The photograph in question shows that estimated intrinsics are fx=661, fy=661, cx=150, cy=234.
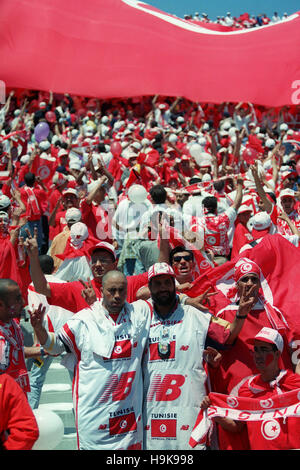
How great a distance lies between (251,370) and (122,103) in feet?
68.5

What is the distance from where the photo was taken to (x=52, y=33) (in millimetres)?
15289

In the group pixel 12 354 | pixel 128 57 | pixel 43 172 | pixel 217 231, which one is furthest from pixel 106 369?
pixel 128 57

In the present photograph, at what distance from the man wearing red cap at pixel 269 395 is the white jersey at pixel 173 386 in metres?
0.13

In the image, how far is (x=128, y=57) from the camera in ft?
51.0

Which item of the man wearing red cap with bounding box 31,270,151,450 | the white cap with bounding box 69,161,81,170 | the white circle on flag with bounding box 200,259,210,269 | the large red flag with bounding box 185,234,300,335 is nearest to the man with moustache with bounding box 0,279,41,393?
the man wearing red cap with bounding box 31,270,151,450

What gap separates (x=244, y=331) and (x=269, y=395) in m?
0.56

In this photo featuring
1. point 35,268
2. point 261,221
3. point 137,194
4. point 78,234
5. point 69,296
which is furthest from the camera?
point 137,194

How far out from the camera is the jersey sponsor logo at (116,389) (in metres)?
3.97

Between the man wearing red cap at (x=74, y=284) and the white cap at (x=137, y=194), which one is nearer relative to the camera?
the man wearing red cap at (x=74, y=284)

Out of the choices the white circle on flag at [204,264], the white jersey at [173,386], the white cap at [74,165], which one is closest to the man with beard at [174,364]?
the white jersey at [173,386]

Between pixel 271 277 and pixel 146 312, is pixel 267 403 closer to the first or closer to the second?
pixel 146 312

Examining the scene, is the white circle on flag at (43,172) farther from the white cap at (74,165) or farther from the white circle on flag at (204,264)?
the white circle on flag at (204,264)

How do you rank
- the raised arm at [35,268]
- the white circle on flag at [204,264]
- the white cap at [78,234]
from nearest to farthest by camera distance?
1. the raised arm at [35,268]
2. the white circle on flag at [204,264]
3. the white cap at [78,234]
